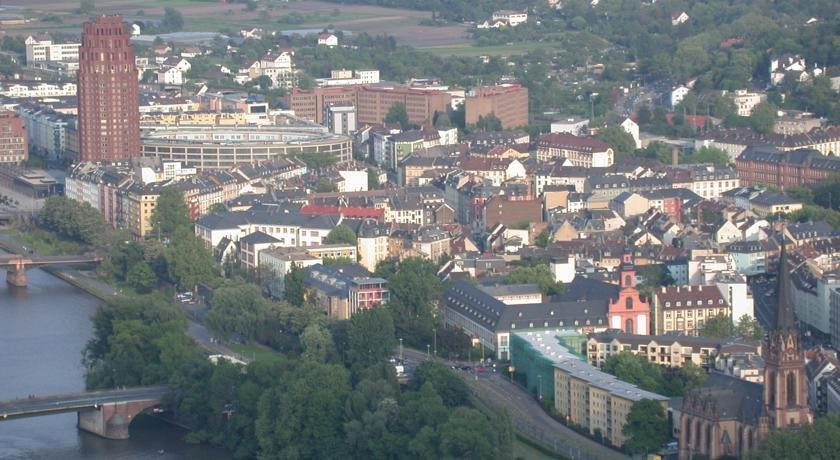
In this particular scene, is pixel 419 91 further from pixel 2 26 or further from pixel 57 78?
pixel 2 26

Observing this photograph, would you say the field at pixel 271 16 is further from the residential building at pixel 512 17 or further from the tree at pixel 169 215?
the tree at pixel 169 215

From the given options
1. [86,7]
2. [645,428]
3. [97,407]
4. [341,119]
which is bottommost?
[97,407]

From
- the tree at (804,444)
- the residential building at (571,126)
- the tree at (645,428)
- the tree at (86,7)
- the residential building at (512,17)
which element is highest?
the tree at (86,7)

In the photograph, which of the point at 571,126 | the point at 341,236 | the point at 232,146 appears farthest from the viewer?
the point at 571,126

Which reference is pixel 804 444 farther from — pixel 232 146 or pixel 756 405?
pixel 232 146

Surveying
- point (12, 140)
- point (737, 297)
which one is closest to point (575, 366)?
point (737, 297)

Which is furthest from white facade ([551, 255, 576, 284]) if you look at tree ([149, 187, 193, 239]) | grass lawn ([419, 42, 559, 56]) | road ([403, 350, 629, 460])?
grass lawn ([419, 42, 559, 56])

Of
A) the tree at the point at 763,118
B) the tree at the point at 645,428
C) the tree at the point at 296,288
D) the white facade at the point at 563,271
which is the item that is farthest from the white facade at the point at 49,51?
the tree at the point at 645,428
